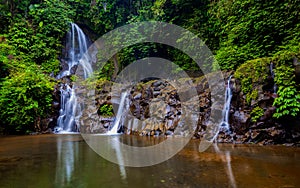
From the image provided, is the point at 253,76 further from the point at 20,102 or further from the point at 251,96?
the point at 20,102

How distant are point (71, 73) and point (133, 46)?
4327mm

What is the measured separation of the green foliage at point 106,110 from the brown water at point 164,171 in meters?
5.46

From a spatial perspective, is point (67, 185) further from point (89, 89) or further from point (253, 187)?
point (89, 89)

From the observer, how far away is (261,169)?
128 inches

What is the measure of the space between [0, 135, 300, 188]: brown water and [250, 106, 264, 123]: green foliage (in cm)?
140

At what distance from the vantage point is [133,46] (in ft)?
43.9

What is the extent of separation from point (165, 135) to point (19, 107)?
19.5ft

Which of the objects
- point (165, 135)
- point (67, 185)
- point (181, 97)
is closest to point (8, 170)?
point (67, 185)

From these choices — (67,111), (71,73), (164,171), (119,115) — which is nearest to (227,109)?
(164,171)

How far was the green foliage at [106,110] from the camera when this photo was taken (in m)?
10.0

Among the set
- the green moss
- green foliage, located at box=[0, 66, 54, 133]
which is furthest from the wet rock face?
green foliage, located at box=[0, 66, 54, 133]

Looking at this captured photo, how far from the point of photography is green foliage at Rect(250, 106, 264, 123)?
19.0 feet

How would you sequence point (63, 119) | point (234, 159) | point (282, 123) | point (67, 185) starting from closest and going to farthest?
1. point (67, 185)
2. point (234, 159)
3. point (282, 123)
4. point (63, 119)

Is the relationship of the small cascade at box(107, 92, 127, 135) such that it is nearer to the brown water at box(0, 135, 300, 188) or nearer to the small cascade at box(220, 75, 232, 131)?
the small cascade at box(220, 75, 232, 131)
